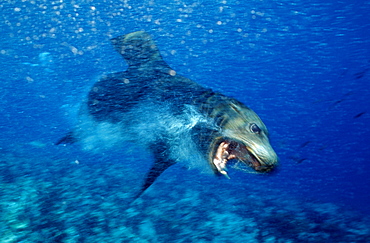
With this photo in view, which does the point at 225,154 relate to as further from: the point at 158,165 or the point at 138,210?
the point at 138,210

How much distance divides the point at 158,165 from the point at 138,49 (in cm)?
177

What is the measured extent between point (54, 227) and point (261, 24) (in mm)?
36636

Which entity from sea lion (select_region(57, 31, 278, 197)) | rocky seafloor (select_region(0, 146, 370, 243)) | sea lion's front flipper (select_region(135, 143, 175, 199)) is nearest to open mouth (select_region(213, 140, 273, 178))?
sea lion (select_region(57, 31, 278, 197))

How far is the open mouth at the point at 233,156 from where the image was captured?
2312mm

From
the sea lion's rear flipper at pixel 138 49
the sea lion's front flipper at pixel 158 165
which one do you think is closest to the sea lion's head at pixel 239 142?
the sea lion's front flipper at pixel 158 165

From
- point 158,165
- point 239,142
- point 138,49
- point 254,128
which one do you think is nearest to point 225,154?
point 239,142

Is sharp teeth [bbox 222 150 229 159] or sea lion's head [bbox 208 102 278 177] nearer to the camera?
sea lion's head [bbox 208 102 278 177]

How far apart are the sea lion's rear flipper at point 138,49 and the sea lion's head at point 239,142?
1.72m

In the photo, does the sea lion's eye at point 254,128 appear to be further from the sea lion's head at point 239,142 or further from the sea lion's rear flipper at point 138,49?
the sea lion's rear flipper at point 138,49

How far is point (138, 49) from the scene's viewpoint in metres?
4.02

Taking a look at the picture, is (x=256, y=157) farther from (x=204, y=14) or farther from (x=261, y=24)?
(x=204, y=14)

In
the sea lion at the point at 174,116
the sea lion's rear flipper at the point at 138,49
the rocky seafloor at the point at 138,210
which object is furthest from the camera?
the rocky seafloor at the point at 138,210

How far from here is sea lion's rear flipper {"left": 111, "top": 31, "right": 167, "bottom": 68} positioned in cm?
388

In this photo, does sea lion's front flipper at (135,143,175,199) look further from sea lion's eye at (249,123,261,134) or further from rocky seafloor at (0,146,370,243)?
rocky seafloor at (0,146,370,243)
